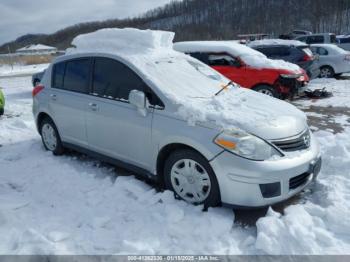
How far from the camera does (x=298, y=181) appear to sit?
3.43m

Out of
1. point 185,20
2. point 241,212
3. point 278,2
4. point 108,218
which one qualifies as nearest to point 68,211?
point 108,218

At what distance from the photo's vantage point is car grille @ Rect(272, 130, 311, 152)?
335cm

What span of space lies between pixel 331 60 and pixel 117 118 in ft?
38.8

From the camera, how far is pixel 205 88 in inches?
169

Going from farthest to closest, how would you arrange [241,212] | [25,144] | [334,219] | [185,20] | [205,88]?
1. [185,20]
2. [25,144]
3. [205,88]
4. [241,212]
5. [334,219]

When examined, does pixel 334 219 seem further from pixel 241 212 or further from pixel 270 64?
pixel 270 64

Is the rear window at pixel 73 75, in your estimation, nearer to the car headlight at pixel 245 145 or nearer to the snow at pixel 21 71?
the car headlight at pixel 245 145

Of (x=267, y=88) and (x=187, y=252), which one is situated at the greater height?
(x=267, y=88)

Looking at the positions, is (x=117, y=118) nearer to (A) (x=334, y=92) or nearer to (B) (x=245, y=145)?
(B) (x=245, y=145)

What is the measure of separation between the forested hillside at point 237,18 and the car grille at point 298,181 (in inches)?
2272

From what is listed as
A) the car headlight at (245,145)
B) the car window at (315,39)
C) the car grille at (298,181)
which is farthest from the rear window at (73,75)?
the car window at (315,39)

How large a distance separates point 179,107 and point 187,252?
1.48m

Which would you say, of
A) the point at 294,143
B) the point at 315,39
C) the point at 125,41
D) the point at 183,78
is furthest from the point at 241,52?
the point at 315,39

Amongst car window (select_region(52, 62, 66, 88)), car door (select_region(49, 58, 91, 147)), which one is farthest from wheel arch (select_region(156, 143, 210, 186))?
car window (select_region(52, 62, 66, 88))
